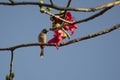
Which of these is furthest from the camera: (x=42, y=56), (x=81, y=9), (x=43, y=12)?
(x=42, y=56)

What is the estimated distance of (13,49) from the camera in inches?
129

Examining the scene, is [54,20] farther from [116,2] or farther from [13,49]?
[116,2]

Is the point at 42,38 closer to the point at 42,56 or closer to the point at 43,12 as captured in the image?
the point at 43,12

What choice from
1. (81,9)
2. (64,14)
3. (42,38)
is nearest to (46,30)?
(42,38)

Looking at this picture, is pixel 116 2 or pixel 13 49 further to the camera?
pixel 13 49

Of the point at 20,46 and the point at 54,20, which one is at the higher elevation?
the point at 54,20

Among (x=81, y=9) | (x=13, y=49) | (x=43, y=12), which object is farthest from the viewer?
(x=13, y=49)

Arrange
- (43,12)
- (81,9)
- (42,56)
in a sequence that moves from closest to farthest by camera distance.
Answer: (81,9)
(43,12)
(42,56)

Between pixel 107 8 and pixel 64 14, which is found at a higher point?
pixel 64 14

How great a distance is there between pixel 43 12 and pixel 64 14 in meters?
0.29

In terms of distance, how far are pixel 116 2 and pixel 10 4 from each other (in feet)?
3.01

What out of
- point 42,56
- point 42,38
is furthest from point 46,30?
point 42,56

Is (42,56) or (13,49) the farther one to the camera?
(42,56)

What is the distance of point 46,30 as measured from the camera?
3.11 m
